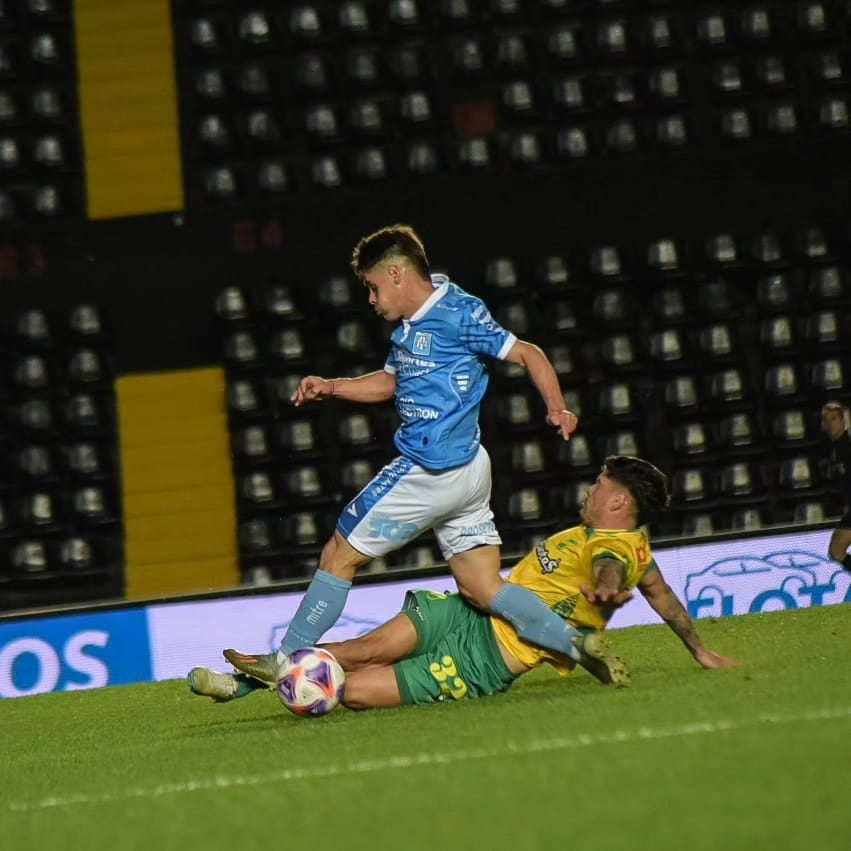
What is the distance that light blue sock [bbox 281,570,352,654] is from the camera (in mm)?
5691

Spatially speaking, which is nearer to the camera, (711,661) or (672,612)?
(672,612)

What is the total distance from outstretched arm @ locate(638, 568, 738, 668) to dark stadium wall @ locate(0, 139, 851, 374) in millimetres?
5326

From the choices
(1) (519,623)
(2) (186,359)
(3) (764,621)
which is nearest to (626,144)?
(2) (186,359)

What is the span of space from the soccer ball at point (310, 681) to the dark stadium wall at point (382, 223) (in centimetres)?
554

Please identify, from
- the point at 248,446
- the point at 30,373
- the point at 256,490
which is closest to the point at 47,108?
the point at 30,373

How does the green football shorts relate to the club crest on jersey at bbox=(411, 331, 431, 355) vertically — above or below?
below

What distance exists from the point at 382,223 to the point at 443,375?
5.07 metres

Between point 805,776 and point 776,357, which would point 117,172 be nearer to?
point 776,357

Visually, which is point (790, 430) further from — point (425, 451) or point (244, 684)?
point (244, 684)

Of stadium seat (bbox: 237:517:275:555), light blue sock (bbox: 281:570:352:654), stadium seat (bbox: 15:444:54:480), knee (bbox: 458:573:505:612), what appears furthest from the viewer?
stadium seat (bbox: 15:444:54:480)

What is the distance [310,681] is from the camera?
5449 mm

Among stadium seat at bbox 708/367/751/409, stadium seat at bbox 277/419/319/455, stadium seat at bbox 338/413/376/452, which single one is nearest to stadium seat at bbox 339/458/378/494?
stadium seat at bbox 338/413/376/452

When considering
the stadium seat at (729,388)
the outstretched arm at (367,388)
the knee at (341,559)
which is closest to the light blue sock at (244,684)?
the knee at (341,559)

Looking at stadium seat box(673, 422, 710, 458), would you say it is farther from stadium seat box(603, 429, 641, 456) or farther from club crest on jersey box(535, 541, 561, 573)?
club crest on jersey box(535, 541, 561, 573)
